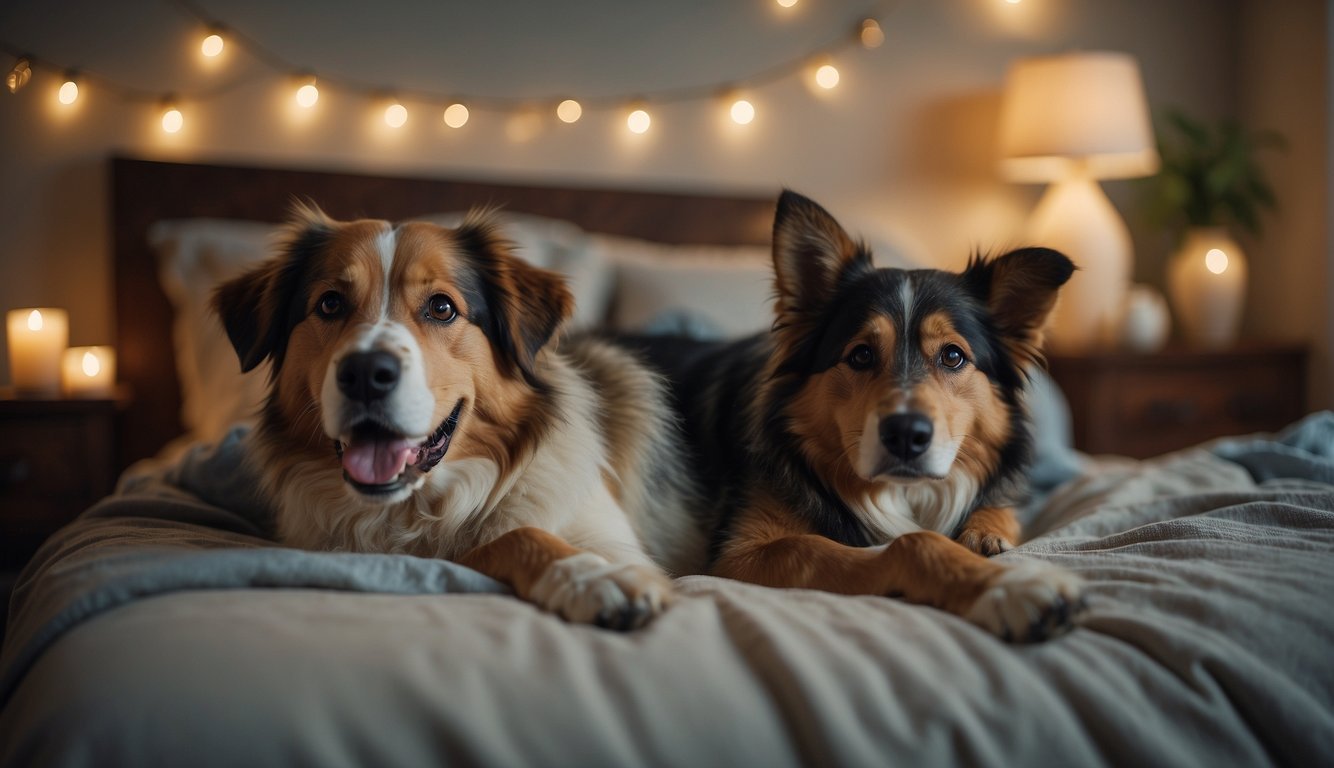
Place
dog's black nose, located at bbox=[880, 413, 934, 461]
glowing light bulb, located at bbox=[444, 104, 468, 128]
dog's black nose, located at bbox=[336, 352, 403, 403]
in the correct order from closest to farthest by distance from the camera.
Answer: dog's black nose, located at bbox=[336, 352, 403, 403]
dog's black nose, located at bbox=[880, 413, 934, 461]
glowing light bulb, located at bbox=[444, 104, 468, 128]

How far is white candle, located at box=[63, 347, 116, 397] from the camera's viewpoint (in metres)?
2.88

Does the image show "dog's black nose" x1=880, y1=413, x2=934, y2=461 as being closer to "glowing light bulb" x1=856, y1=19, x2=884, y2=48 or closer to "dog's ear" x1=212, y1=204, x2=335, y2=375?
"dog's ear" x1=212, y1=204, x2=335, y2=375

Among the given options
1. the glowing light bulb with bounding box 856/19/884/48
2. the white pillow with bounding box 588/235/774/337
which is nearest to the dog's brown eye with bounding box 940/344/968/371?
the white pillow with bounding box 588/235/774/337

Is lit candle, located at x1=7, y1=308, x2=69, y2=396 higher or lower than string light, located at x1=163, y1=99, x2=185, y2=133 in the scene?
lower

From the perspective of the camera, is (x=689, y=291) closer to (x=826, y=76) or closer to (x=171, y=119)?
(x=826, y=76)

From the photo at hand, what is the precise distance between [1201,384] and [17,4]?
15.1 feet

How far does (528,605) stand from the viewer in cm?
134

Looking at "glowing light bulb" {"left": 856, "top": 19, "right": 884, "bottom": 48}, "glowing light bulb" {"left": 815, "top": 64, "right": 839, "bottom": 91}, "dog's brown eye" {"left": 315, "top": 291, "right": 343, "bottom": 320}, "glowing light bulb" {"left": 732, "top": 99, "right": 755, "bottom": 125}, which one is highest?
"glowing light bulb" {"left": 856, "top": 19, "right": 884, "bottom": 48}

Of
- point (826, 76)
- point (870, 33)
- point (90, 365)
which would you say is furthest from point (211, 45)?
point (870, 33)

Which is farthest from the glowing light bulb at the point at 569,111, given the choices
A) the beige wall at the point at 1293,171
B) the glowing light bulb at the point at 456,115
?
the beige wall at the point at 1293,171

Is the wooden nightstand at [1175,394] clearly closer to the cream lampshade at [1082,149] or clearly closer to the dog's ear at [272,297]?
the cream lampshade at [1082,149]

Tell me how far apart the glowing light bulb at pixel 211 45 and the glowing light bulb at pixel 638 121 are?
1.50 m

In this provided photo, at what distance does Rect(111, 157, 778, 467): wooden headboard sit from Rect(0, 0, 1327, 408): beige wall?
101 mm

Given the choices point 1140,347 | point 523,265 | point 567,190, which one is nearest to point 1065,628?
point 523,265
